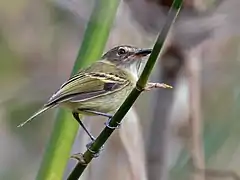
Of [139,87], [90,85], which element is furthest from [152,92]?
[139,87]

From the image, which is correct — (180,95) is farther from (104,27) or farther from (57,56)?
(57,56)

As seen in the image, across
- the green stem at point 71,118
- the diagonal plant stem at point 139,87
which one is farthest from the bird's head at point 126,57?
the diagonal plant stem at point 139,87

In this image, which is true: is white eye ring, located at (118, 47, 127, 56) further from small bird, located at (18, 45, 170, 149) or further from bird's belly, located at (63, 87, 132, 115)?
bird's belly, located at (63, 87, 132, 115)

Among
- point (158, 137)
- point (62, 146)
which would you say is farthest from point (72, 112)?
point (158, 137)

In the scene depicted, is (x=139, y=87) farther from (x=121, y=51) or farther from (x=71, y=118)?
(x=121, y=51)

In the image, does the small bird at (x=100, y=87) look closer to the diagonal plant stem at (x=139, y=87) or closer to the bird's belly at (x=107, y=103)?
the bird's belly at (x=107, y=103)

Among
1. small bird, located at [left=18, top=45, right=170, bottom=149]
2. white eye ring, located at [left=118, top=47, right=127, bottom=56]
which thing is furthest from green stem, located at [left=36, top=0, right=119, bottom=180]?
white eye ring, located at [left=118, top=47, right=127, bottom=56]
